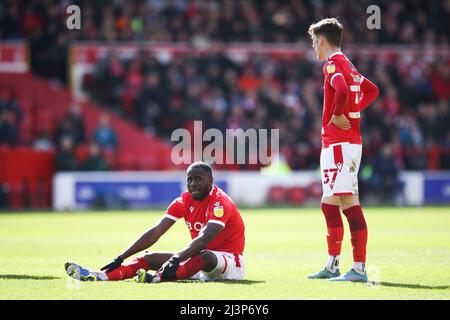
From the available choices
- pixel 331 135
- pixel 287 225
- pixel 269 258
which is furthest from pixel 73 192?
pixel 331 135

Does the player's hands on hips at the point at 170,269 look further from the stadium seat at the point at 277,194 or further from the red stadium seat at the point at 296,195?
the red stadium seat at the point at 296,195

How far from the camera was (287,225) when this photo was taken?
64.1ft

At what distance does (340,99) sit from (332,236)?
149 cm

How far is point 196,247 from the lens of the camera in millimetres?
9281

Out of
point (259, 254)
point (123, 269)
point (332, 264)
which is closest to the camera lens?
point (123, 269)

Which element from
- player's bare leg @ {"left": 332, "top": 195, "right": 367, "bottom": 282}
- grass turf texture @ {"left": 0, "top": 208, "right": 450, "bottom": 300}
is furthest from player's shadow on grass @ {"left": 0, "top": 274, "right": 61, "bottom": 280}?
player's bare leg @ {"left": 332, "top": 195, "right": 367, "bottom": 282}

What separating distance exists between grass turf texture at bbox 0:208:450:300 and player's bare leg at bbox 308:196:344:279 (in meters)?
0.30

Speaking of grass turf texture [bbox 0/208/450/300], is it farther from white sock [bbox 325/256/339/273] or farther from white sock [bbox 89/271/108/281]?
white sock [bbox 325/256/339/273]

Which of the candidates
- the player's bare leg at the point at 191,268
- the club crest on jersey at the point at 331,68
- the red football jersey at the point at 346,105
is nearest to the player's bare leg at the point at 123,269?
the player's bare leg at the point at 191,268

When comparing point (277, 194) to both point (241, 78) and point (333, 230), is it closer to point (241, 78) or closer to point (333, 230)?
point (241, 78)

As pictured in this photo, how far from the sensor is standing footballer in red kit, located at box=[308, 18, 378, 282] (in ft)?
31.4

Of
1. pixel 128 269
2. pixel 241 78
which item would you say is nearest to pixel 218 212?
pixel 128 269

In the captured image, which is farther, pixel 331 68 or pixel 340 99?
pixel 331 68
